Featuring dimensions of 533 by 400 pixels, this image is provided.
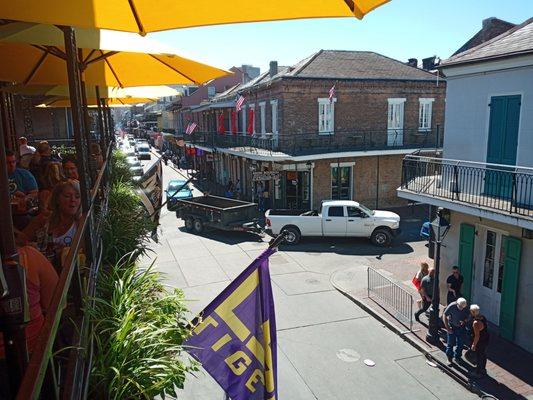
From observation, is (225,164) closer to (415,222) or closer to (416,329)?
(415,222)

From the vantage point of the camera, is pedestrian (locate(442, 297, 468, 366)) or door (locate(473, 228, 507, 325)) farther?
door (locate(473, 228, 507, 325))

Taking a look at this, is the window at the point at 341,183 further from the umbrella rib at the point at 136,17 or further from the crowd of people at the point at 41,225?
the umbrella rib at the point at 136,17

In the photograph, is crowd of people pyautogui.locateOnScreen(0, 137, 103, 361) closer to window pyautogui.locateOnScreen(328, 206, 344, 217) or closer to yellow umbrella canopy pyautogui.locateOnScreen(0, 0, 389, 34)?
yellow umbrella canopy pyautogui.locateOnScreen(0, 0, 389, 34)

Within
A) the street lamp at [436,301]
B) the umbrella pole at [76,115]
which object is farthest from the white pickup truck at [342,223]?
the umbrella pole at [76,115]

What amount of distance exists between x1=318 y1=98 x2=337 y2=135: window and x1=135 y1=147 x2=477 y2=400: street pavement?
7319mm

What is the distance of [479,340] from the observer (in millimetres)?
9438

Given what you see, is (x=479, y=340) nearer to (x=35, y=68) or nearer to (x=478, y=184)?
(x=478, y=184)

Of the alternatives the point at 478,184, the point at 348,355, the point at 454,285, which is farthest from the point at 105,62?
the point at 454,285

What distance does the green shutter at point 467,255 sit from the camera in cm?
1214

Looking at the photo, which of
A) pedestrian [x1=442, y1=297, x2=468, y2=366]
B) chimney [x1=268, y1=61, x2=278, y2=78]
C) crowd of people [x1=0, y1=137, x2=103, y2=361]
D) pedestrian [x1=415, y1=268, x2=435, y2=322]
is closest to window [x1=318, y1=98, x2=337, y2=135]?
chimney [x1=268, y1=61, x2=278, y2=78]

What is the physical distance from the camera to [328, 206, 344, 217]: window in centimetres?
1923

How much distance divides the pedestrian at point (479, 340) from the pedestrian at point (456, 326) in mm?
264

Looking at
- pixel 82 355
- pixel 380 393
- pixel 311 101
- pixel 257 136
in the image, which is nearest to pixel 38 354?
pixel 82 355

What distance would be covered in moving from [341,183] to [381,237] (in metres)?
6.86
